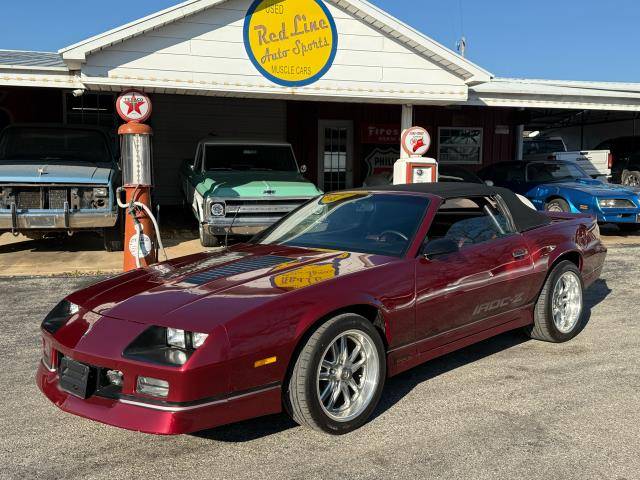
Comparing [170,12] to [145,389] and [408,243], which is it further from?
[145,389]

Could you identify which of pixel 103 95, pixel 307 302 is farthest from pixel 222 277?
pixel 103 95

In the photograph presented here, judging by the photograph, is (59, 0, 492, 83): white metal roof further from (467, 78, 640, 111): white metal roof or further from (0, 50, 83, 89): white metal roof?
(467, 78, 640, 111): white metal roof

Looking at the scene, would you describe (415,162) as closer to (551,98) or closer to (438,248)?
(551,98)

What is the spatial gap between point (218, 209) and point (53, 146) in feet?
10.8

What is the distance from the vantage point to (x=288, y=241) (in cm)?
445

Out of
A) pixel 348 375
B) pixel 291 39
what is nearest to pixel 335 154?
pixel 291 39

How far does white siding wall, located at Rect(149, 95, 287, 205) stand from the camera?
16.5 m

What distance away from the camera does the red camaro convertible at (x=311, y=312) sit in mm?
2898

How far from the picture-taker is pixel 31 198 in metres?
8.81

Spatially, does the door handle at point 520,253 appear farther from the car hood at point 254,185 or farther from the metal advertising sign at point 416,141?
the metal advertising sign at point 416,141

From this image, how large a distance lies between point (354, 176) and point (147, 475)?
1515 centimetres

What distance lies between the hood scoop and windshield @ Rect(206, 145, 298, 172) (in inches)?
273

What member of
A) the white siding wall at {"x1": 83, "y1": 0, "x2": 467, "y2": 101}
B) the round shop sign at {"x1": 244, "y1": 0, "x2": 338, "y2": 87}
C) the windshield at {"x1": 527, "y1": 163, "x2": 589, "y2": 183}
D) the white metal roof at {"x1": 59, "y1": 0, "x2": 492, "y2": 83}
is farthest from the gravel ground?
the windshield at {"x1": 527, "y1": 163, "x2": 589, "y2": 183}

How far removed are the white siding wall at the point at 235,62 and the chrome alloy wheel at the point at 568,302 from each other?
629 centimetres
